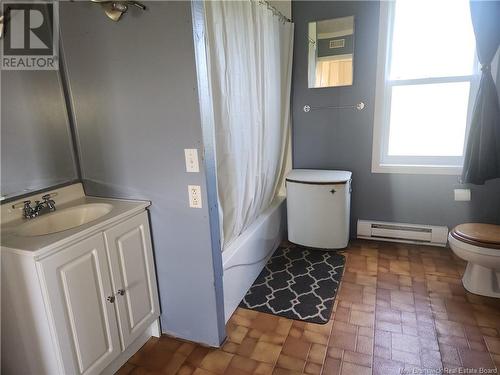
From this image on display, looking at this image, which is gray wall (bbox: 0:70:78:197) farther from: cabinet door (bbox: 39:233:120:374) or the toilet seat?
the toilet seat

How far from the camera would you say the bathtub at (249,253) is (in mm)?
1892

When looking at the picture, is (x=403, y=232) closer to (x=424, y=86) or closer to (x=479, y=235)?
(x=479, y=235)

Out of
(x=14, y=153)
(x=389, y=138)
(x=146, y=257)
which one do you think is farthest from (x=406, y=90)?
(x=14, y=153)

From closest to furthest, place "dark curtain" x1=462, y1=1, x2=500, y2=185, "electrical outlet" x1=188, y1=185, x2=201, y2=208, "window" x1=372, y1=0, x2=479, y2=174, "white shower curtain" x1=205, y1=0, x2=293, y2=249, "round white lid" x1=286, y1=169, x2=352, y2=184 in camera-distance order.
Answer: "electrical outlet" x1=188, y1=185, x2=201, y2=208 < "white shower curtain" x1=205, y1=0, x2=293, y2=249 < "dark curtain" x1=462, y1=1, x2=500, y2=185 < "window" x1=372, y1=0, x2=479, y2=174 < "round white lid" x1=286, y1=169, x2=352, y2=184

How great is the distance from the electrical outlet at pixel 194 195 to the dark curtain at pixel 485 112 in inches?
86.0

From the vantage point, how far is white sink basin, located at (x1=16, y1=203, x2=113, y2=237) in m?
1.40

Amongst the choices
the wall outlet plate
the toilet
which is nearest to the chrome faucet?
the toilet

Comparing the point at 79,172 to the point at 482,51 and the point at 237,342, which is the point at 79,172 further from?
the point at 482,51

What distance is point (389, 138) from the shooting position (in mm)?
2711

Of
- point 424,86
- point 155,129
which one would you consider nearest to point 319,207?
point 424,86

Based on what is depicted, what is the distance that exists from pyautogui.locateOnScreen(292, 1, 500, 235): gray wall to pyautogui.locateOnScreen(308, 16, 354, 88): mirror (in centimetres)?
5

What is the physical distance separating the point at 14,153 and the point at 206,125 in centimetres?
95

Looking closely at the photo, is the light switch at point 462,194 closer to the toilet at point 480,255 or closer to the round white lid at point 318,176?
the toilet at point 480,255
